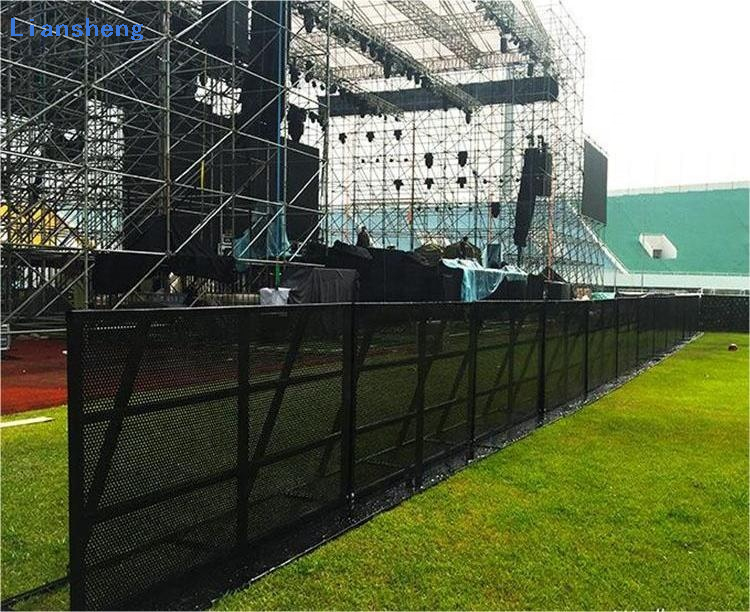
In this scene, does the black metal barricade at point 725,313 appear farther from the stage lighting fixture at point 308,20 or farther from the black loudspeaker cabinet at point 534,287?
the stage lighting fixture at point 308,20

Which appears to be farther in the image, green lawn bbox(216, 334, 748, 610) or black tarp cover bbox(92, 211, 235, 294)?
black tarp cover bbox(92, 211, 235, 294)

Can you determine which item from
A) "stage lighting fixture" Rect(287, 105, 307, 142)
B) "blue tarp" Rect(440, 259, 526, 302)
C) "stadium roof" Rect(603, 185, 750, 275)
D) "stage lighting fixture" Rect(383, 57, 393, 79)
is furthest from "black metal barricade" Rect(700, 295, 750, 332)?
"stadium roof" Rect(603, 185, 750, 275)

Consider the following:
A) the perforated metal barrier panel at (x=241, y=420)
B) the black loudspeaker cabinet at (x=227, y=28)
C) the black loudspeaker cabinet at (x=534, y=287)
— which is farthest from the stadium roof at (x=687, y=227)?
the perforated metal barrier panel at (x=241, y=420)

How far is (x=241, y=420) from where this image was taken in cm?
404

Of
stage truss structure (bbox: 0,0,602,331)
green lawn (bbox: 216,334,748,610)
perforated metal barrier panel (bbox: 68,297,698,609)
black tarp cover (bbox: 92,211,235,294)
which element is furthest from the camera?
stage truss structure (bbox: 0,0,602,331)

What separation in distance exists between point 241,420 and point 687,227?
6649cm

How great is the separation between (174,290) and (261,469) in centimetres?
1550

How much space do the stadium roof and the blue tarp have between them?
3856cm

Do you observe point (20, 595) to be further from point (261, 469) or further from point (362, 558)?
point (362, 558)

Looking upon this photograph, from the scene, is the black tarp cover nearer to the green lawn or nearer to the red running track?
the red running track

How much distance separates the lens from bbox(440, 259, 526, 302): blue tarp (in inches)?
888

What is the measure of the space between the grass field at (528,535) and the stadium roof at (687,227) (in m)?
57.7

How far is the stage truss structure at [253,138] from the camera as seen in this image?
54.6ft

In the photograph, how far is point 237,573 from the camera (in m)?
4.01
